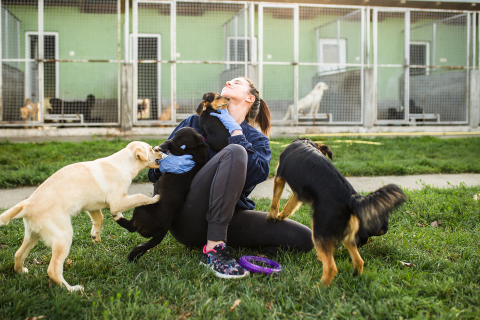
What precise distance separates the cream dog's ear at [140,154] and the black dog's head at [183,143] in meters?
0.17

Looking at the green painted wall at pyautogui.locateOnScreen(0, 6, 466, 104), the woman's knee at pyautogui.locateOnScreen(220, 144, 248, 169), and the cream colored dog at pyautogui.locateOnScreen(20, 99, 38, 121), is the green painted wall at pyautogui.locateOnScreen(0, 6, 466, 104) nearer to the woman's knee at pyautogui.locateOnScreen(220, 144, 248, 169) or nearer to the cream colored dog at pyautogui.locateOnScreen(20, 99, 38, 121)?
the cream colored dog at pyautogui.locateOnScreen(20, 99, 38, 121)

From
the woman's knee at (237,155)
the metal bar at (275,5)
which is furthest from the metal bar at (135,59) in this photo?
the woman's knee at (237,155)

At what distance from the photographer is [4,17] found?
972cm

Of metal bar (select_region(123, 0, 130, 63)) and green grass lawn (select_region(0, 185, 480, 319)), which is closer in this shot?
green grass lawn (select_region(0, 185, 480, 319))

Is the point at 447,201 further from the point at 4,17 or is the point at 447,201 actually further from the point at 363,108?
the point at 4,17

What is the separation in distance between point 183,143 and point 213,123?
312 mm

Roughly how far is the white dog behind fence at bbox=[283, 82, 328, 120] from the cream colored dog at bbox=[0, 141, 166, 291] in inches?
322

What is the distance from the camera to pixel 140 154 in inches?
97.8

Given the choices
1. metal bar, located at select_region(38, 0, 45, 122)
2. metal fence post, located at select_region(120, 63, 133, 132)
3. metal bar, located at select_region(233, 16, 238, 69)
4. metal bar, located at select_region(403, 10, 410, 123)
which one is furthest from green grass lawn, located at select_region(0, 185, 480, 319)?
metal bar, located at select_region(403, 10, 410, 123)

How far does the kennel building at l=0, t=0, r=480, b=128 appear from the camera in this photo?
9.80m

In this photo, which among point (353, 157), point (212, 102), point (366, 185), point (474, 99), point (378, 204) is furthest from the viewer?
point (474, 99)

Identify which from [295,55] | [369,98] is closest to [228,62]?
[295,55]

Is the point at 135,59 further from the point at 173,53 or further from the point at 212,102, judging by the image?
the point at 212,102

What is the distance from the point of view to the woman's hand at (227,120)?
2768mm
